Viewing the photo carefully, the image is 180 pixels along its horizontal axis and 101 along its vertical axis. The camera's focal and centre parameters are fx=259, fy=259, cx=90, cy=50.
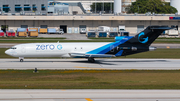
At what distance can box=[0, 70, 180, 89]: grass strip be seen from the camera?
2473 cm

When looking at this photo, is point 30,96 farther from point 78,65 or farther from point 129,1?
point 129,1

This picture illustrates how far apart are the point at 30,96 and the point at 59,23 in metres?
88.9

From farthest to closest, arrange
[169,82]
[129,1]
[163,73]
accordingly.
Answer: [129,1] → [163,73] → [169,82]

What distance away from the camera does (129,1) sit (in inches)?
6280

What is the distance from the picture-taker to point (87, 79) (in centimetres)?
2833

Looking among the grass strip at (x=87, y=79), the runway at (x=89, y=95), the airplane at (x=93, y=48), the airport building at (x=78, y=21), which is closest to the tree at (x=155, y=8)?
the airport building at (x=78, y=21)

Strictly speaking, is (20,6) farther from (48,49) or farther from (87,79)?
(87,79)

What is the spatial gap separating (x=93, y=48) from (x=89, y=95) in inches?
758

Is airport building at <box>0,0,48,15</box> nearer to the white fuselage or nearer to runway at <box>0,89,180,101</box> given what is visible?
the white fuselage

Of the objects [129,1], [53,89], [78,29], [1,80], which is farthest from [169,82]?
[129,1]

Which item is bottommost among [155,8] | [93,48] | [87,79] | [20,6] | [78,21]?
[87,79]

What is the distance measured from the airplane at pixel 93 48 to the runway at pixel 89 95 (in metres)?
17.5

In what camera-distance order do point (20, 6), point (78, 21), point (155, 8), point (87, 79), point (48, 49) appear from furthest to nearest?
point (155, 8) → point (20, 6) → point (78, 21) → point (48, 49) → point (87, 79)

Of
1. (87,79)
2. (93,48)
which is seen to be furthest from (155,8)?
(87,79)
